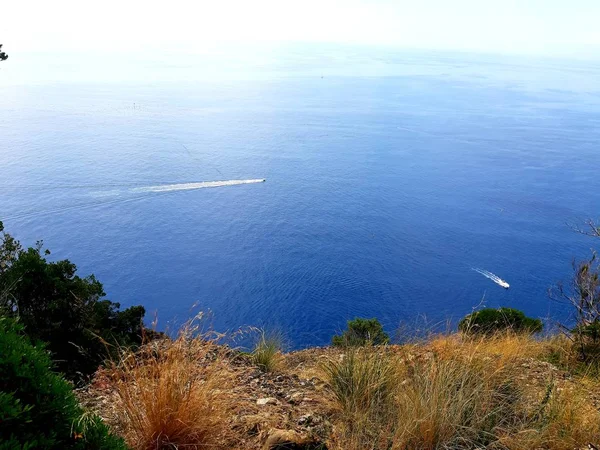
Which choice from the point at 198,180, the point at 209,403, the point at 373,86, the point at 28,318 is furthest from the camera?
the point at 373,86

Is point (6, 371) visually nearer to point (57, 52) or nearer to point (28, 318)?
point (28, 318)

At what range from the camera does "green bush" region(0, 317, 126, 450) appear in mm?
1622

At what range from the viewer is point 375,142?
71.2 metres

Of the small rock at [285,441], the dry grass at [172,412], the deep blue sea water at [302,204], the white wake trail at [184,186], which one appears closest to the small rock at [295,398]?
the small rock at [285,441]

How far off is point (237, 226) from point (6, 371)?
45.1 metres

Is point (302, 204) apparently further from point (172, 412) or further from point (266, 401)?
point (172, 412)

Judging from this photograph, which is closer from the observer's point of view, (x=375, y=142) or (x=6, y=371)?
(x=6, y=371)

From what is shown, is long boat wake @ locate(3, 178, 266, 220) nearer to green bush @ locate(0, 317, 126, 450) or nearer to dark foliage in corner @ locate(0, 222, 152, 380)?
dark foliage in corner @ locate(0, 222, 152, 380)

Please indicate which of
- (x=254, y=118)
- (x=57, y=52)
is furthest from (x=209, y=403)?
(x=57, y=52)

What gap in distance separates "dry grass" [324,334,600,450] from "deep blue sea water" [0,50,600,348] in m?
15.0

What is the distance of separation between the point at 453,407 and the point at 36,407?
2.41 metres

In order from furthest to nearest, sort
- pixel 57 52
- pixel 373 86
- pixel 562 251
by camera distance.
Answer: pixel 57 52, pixel 373 86, pixel 562 251

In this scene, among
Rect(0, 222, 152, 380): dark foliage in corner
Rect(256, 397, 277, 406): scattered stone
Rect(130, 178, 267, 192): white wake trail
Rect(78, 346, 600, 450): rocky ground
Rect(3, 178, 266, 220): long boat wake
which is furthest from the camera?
Rect(130, 178, 267, 192): white wake trail

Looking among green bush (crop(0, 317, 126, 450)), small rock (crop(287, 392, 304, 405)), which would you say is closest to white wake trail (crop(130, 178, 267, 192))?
small rock (crop(287, 392, 304, 405))
